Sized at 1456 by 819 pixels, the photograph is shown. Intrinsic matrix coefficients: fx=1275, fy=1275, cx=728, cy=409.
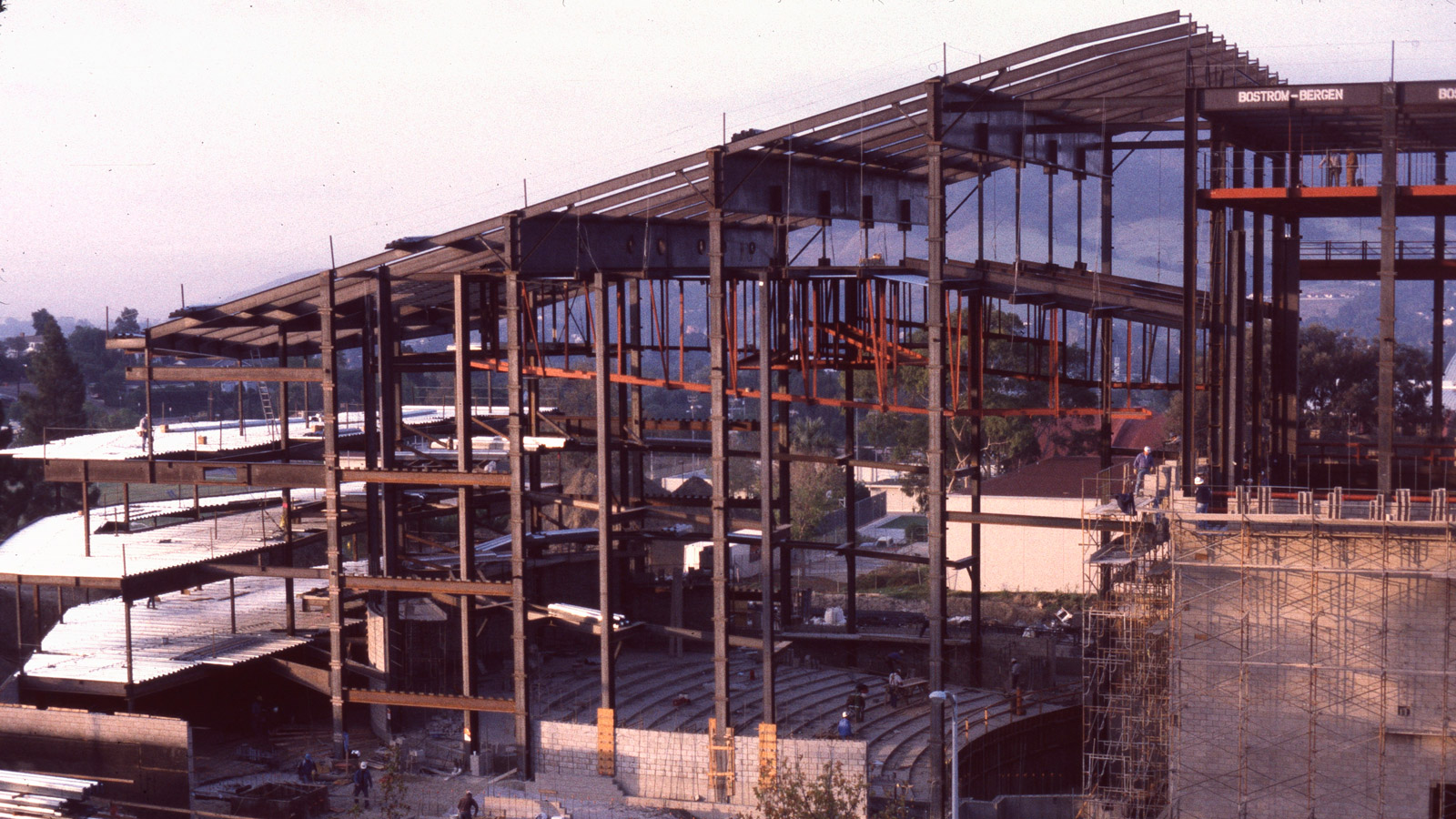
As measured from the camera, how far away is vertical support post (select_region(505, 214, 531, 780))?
102 feet

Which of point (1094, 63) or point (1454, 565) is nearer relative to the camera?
point (1454, 565)

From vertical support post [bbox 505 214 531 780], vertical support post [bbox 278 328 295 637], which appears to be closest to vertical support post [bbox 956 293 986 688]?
vertical support post [bbox 505 214 531 780]

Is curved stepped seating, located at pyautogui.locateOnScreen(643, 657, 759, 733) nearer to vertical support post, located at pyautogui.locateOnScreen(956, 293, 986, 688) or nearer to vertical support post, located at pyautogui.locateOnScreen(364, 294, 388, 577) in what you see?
vertical support post, located at pyautogui.locateOnScreen(956, 293, 986, 688)

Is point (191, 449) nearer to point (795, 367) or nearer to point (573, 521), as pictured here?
point (795, 367)

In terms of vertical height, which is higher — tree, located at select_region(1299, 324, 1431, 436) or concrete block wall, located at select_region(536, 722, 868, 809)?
tree, located at select_region(1299, 324, 1431, 436)

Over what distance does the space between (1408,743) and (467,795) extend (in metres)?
19.4

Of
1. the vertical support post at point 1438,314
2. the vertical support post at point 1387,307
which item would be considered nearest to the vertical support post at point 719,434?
the vertical support post at point 1387,307

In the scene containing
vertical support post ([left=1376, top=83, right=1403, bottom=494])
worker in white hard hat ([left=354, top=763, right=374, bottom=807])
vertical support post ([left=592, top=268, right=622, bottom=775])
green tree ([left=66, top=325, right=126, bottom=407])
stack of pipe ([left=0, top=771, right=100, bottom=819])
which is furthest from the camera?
green tree ([left=66, top=325, right=126, bottom=407])

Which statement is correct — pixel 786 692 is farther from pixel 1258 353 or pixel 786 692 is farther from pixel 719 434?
pixel 1258 353

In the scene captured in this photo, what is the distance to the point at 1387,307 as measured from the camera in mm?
26734

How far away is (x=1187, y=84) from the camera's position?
3002 centimetres

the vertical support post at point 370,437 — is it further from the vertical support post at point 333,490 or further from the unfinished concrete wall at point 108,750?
the unfinished concrete wall at point 108,750

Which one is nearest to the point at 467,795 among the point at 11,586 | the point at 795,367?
the point at 795,367

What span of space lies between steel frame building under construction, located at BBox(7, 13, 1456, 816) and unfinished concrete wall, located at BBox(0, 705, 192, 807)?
4.05 meters
